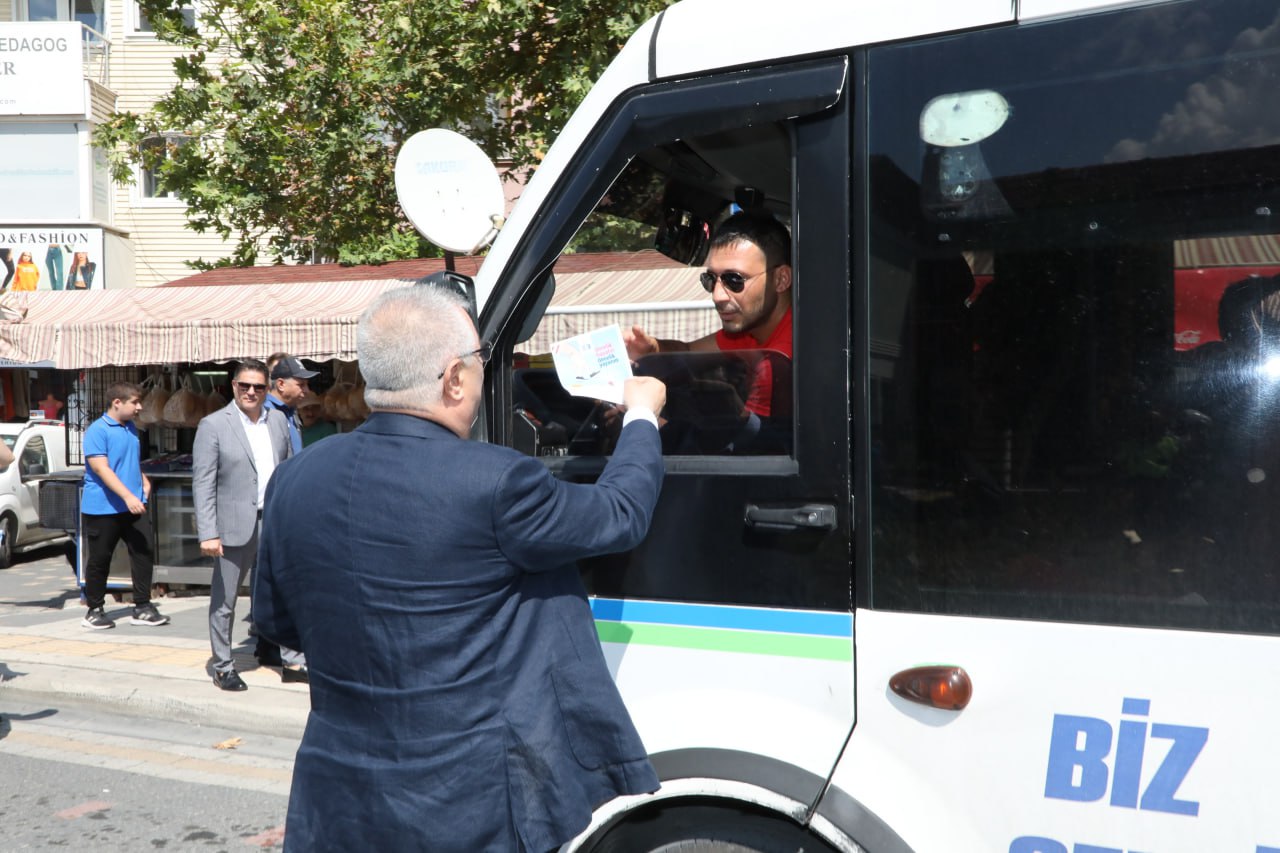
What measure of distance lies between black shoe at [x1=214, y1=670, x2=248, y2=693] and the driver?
5.03 m

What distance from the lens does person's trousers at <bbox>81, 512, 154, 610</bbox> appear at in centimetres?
839

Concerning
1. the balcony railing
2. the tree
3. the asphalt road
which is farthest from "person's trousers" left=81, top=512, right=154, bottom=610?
the balcony railing

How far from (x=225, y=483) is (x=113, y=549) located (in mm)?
2320

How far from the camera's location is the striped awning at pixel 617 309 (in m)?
2.59

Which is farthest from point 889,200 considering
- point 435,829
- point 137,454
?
point 137,454

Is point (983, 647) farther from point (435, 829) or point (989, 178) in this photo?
point (435, 829)

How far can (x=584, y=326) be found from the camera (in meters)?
2.60

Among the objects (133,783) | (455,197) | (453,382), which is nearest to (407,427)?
(453,382)

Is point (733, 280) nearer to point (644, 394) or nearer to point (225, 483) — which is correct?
point (644, 394)

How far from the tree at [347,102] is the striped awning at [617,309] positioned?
23.1 feet

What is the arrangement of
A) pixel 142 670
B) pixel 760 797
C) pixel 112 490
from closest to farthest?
pixel 760 797 → pixel 142 670 → pixel 112 490

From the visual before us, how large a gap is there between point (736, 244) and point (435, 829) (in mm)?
1365

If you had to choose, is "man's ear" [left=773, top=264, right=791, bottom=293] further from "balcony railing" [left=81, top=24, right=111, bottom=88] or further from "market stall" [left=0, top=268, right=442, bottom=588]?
"balcony railing" [left=81, top=24, right=111, bottom=88]

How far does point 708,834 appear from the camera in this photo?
2338 mm
